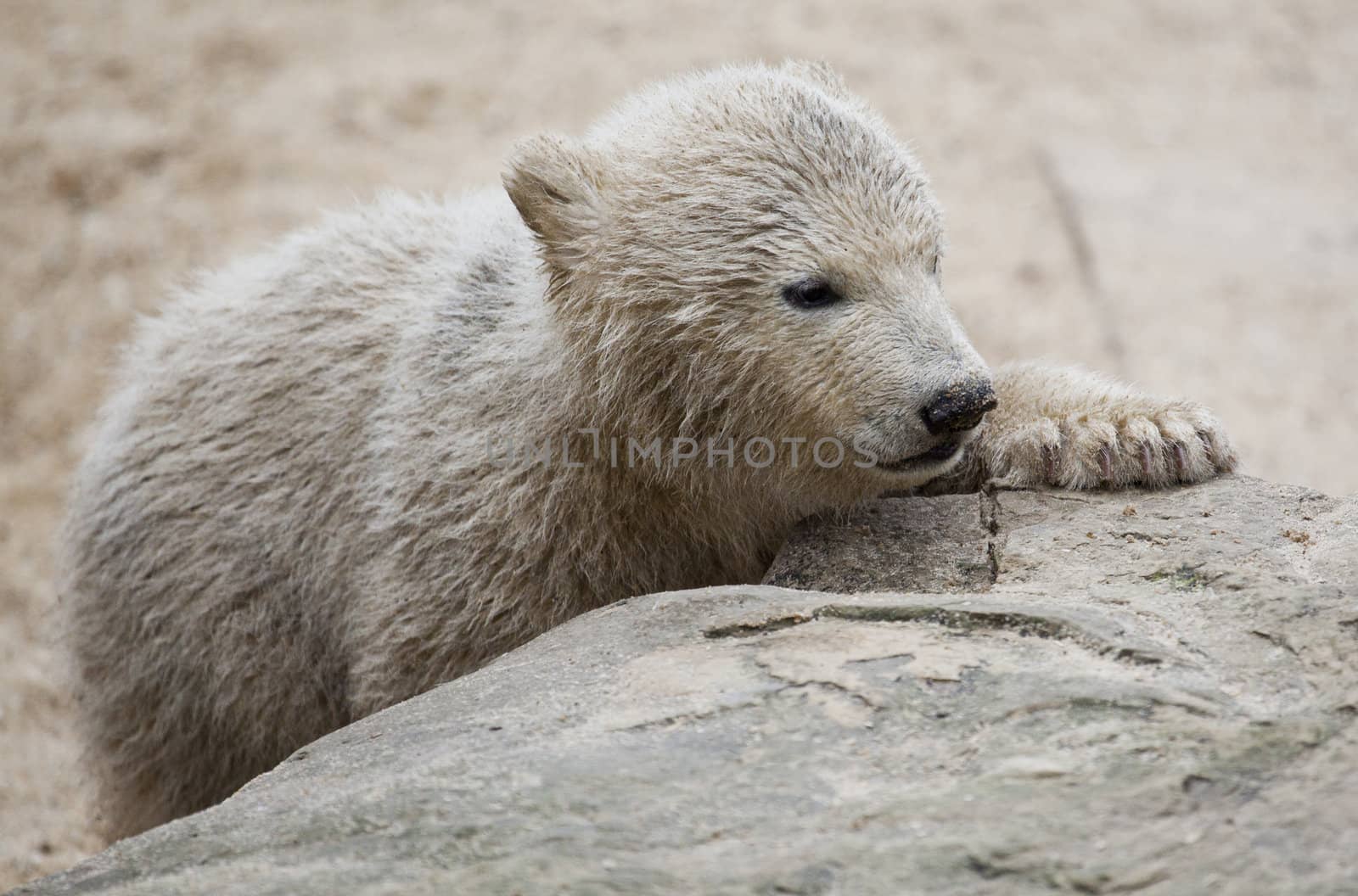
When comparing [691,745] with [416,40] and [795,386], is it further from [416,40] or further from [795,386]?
[416,40]

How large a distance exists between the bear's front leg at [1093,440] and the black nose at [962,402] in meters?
0.63

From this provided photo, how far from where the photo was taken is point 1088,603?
135 inches

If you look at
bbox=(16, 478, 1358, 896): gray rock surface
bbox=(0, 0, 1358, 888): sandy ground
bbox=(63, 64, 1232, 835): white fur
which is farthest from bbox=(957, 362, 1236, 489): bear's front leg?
bbox=(0, 0, 1358, 888): sandy ground

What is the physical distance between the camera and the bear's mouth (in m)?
3.88

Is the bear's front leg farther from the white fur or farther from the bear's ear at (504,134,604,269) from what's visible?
the bear's ear at (504,134,604,269)

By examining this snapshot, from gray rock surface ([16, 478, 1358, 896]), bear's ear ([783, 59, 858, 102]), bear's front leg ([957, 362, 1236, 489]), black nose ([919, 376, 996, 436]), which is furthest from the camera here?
bear's ear ([783, 59, 858, 102])

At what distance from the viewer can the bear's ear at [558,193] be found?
4.22 metres

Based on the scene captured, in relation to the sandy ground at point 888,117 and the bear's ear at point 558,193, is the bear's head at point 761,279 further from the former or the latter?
the sandy ground at point 888,117

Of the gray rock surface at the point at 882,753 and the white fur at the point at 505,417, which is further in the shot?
the white fur at the point at 505,417

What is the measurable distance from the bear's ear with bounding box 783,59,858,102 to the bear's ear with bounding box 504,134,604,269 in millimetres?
969

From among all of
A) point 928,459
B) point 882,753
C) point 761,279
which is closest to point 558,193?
point 761,279

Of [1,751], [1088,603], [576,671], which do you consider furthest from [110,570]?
[1088,603]

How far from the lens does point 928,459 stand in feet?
12.8

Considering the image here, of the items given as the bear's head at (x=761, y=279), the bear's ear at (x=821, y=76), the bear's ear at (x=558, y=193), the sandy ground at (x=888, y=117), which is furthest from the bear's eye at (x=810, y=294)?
the sandy ground at (x=888, y=117)
